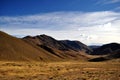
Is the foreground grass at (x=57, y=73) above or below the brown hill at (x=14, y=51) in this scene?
below

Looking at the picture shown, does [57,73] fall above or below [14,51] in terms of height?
below

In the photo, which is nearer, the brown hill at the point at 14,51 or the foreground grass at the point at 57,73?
the foreground grass at the point at 57,73

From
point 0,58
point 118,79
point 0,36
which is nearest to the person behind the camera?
point 118,79

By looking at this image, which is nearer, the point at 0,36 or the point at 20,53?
the point at 20,53

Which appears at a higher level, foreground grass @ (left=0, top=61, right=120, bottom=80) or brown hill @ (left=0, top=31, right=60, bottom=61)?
brown hill @ (left=0, top=31, right=60, bottom=61)

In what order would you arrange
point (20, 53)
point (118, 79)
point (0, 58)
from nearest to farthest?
point (118, 79)
point (0, 58)
point (20, 53)

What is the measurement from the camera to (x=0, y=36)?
11131 cm

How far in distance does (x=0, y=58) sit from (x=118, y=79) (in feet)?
217

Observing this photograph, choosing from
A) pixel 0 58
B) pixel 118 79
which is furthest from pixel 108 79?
pixel 0 58

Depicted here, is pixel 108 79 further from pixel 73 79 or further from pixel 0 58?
pixel 0 58

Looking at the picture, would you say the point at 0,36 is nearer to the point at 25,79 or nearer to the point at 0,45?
the point at 0,45

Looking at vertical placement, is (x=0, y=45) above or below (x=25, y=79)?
above

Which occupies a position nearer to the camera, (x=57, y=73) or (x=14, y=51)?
(x=57, y=73)

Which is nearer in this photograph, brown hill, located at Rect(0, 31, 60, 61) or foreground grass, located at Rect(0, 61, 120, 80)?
foreground grass, located at Rect(0, 61, 120, 80)
